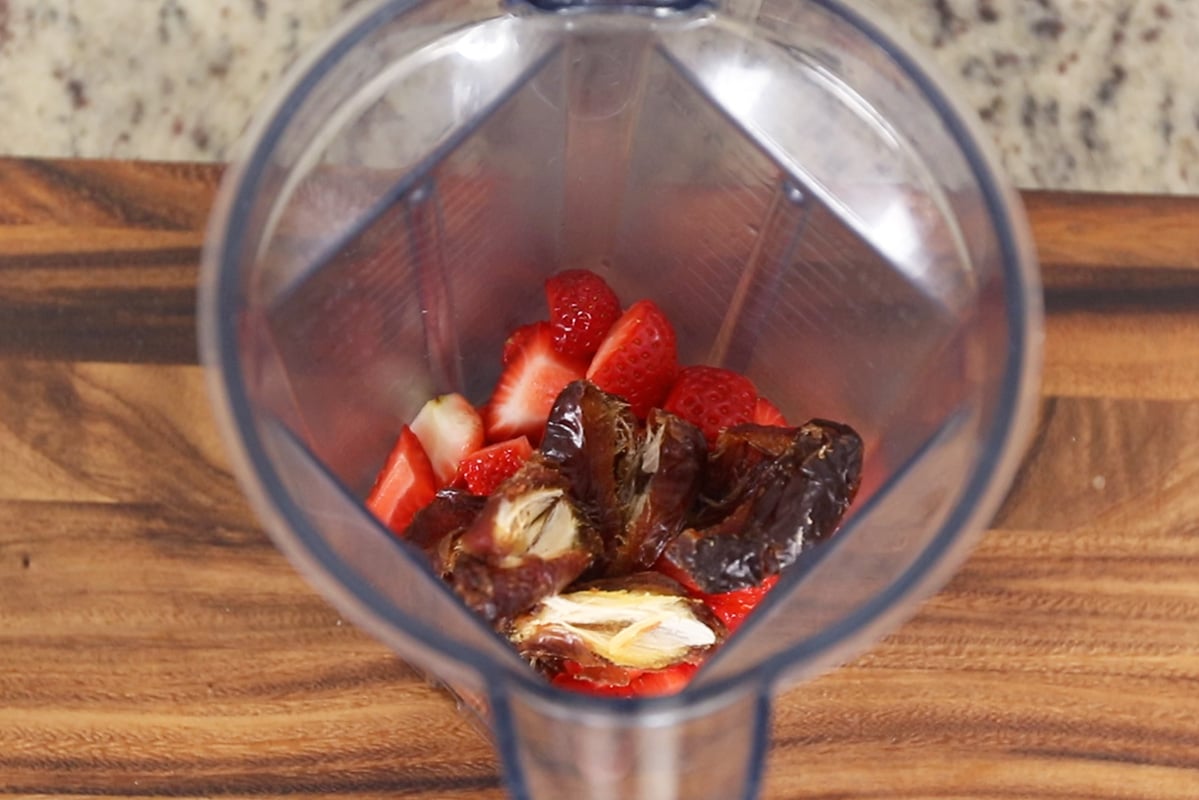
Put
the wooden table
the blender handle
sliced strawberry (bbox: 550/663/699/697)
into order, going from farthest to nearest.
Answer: the wooden table, sliced strawberry (bbox: 550/663/699/697), the blender handle

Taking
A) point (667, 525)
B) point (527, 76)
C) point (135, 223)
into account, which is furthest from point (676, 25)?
point (135, 223)

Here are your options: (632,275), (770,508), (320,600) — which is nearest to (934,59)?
(632,275)

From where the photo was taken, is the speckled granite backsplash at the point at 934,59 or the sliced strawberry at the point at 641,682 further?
the speckled granite backsplash at the point at 934,59

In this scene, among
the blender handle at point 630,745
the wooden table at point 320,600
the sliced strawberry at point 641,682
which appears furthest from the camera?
the wooden table at point 320,600

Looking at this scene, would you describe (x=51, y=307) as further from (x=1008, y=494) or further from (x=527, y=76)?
(x=1008, y=494)

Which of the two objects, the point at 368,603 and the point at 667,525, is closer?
the point at 368,603

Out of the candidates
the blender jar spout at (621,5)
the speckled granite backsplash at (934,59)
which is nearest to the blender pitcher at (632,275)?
the blender jar spout at (621,5)

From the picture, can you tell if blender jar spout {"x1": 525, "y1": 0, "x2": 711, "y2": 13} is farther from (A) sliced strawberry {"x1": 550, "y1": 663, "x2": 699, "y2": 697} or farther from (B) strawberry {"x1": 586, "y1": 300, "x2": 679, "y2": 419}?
(A) sliced strawberry {"x1": 550, "y1": 663, "x2": 699, "y2": 697}

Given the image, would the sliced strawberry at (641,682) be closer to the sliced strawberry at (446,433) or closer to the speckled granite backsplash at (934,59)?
the sliced strawberry at (446,433)

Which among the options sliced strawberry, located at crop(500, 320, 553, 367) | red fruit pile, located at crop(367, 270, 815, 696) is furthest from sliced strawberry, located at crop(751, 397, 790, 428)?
sliced strawberry, located at crop(500, 320, 553, 367)
